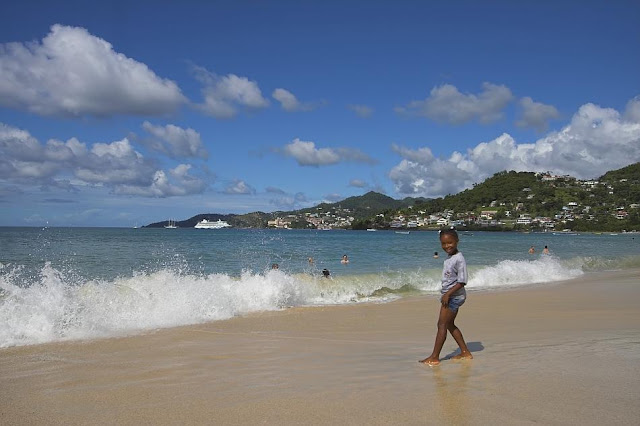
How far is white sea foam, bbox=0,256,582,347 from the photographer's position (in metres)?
8.76

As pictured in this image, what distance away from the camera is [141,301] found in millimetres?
10891

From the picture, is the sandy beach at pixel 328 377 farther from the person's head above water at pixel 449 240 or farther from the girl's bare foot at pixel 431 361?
the person's head above water at pixel 449 240

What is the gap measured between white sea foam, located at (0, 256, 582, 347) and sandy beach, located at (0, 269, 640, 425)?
92 centimetres

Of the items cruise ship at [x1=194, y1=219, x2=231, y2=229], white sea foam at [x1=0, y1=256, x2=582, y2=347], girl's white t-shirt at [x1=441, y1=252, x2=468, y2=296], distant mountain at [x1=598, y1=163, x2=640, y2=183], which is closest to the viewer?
girl's white t-shirt at [x1=441, y1=252, x2=468, y2=296]

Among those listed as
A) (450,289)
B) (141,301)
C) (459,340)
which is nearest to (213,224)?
(141,301)

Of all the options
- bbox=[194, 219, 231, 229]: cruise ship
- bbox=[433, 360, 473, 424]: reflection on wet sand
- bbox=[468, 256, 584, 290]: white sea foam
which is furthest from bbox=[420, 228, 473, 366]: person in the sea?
bbox=[194, 219, 231, 229]: cruise ship

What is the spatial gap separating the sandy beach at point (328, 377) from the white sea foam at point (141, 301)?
92cm

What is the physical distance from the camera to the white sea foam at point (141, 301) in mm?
8761

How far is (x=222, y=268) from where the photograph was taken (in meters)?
25.8

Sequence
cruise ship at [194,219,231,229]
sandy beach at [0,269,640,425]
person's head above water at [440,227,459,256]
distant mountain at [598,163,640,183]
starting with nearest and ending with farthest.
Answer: sandy beach at [0,269,640,425] → person's head above water at [440,227,459,256] → distant mountain at [598,163,640,183] → cruise ship at [194,219,231,229]

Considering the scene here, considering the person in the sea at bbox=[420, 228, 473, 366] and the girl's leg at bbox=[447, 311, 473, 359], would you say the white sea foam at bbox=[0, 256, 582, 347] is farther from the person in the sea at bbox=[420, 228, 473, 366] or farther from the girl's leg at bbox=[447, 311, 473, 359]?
Answer: the girl's leg at bbox=[447, 311, 473, 359]

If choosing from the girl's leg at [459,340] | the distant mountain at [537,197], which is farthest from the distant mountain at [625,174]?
the girl's leg at [459,340]

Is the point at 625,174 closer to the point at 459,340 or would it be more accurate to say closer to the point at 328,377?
the point at 459,340

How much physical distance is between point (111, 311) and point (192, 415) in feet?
20.8
